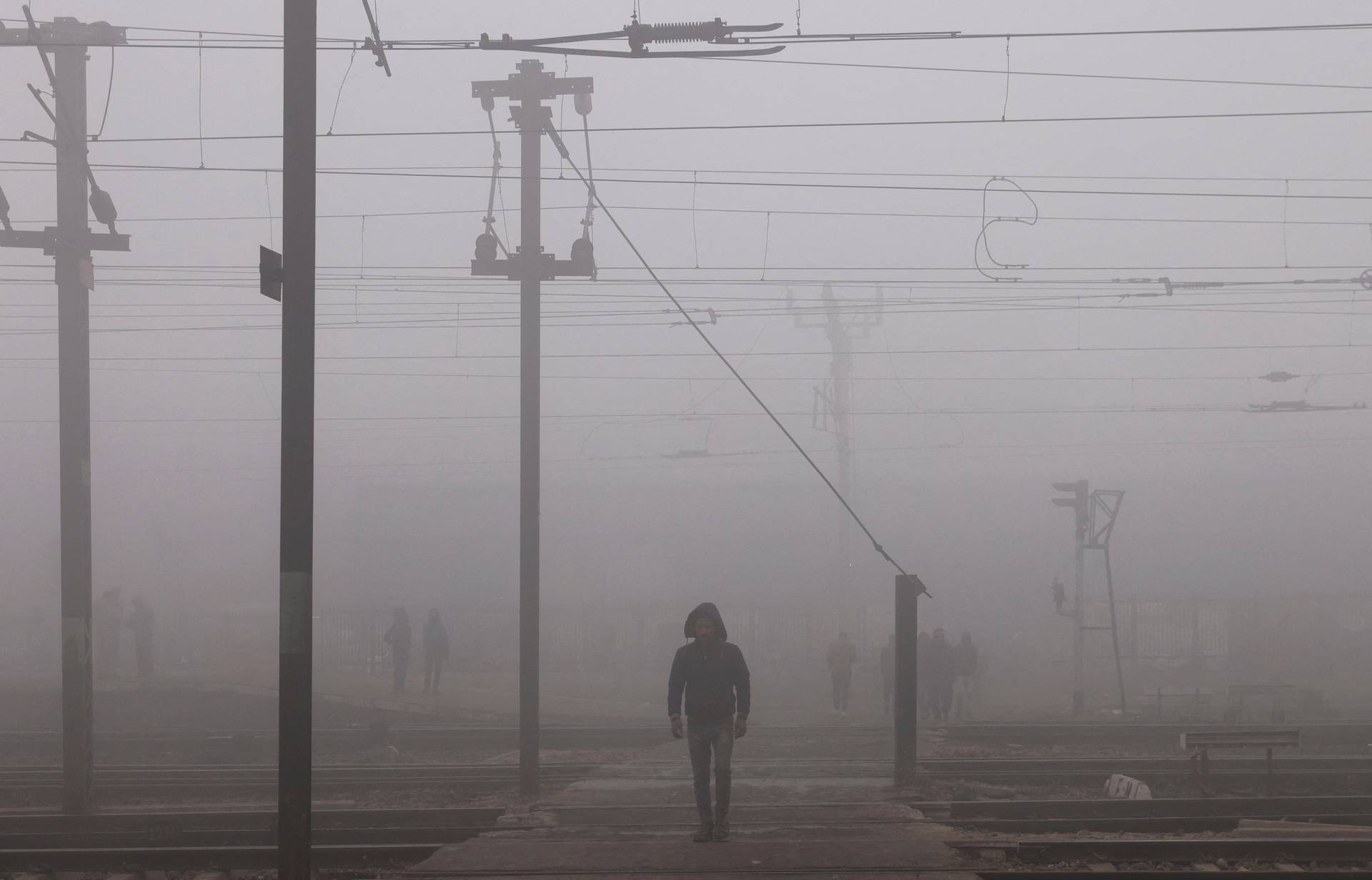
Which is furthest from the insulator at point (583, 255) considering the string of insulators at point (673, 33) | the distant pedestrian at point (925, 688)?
the distant pedestrian at point (925, 688)

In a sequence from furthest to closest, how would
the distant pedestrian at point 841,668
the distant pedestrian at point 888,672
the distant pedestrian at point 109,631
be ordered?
1. the distant pedestrian at point 109,631
2. the distant pedestrian at point 841,668
3. the distant pedestrian at point 888,672

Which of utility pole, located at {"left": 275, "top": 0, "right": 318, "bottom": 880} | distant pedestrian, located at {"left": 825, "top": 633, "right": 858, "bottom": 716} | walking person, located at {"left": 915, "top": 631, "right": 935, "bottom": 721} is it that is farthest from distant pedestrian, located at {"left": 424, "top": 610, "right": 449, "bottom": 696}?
utility pole, located at {"left": 275, "top": 0, "right": 318, "bottom": 880}

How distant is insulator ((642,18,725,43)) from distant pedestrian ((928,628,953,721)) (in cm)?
1444

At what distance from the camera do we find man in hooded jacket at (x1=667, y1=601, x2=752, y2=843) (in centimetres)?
939

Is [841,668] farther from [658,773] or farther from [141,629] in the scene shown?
[141,629]

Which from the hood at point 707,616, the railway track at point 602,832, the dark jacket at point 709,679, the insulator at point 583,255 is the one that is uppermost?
the insulator at point 583,255

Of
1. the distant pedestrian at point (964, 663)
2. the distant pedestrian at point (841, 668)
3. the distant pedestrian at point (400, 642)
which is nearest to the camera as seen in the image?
the distant pedestrian at point (964, 663)

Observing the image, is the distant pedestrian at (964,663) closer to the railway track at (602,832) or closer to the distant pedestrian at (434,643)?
the distant pedestrian at (434,643)

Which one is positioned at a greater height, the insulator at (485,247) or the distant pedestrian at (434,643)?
the insulator at (485,247)

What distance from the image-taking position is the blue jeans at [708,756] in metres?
9.41

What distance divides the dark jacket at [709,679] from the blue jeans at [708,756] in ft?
0.24

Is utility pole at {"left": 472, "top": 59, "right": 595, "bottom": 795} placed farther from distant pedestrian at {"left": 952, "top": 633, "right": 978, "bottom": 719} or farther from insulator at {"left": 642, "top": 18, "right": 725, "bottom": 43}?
distant pedestrian at {"left": 952, "top": 633, "right": 978, "bottom": 719}

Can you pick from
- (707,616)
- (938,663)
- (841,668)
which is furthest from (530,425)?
(841,668)

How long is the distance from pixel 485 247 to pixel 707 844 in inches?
284
